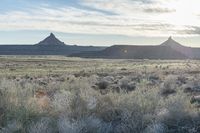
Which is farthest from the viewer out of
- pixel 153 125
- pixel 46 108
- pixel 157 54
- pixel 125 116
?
pixel 157 54

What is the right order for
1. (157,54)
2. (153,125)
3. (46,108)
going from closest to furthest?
(153,125)
(46,108)
(157,54)

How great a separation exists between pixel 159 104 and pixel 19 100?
4867 millimetres

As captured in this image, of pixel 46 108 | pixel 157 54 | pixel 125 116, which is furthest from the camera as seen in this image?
pixel 157 54

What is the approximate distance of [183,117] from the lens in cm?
1490

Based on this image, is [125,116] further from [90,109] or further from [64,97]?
[64,97]

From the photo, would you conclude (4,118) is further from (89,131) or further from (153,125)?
(153,125)

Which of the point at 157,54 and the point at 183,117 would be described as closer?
the point at 183,117

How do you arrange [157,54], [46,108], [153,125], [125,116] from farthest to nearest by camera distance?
[157,54] → [46,108] → [125,116] → [153,125]

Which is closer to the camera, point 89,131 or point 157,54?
point 89,131

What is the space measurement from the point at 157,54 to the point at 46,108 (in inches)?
6917

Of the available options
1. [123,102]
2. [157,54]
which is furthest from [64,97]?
[157,54]

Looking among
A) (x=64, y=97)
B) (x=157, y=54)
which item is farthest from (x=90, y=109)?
(x=157, y=54)

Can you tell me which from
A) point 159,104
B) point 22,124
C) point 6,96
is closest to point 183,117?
point 159,104

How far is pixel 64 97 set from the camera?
1562 centimetres
